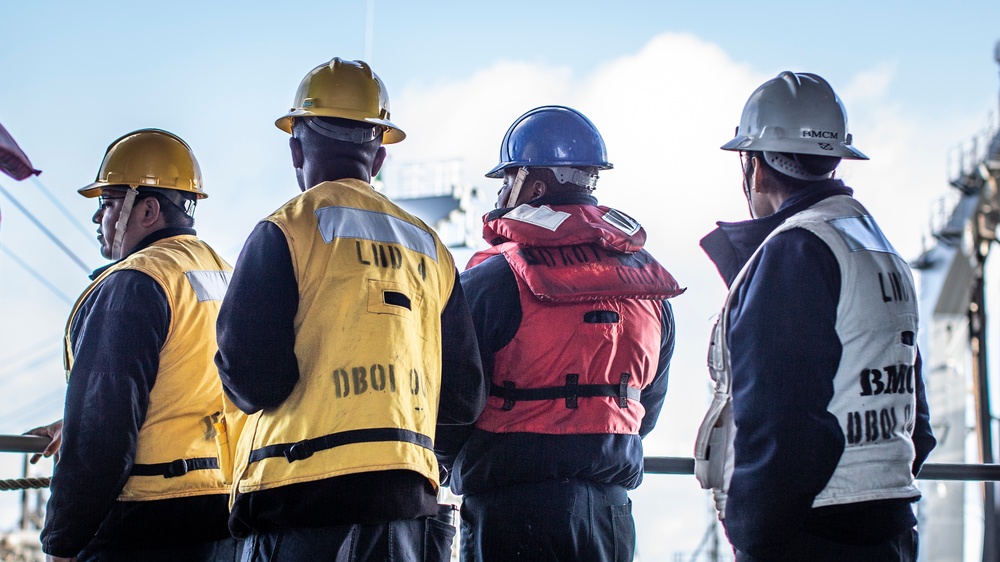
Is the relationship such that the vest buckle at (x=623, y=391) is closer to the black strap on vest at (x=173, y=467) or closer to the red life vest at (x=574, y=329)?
the red life vest at (x=574, y=329)

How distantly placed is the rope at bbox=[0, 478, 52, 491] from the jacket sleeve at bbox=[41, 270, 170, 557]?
776mm

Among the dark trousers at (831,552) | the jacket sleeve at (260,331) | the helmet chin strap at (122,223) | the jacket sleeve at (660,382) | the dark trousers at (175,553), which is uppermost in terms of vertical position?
the helmet chin strap at (122,223)

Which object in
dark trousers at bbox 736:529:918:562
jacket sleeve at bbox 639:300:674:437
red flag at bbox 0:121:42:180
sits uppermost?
red flag at bbox 0:121:42:180

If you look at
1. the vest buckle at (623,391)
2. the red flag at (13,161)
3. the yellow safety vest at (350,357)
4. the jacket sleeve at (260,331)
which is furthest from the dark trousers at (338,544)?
the red flag at (13,161)

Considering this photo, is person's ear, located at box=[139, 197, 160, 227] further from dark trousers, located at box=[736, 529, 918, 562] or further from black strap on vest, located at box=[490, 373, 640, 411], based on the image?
dark trousers, located at box=[736, 529, 918, 562]

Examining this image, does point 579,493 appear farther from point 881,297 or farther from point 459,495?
point 881,297

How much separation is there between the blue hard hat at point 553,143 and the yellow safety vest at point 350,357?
116 cm

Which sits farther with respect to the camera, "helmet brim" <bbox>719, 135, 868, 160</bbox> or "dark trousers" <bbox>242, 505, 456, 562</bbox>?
"helmet brim" <bbox>719, 135, 868, 160</bbox>

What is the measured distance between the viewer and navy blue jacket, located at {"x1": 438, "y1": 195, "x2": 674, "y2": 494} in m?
3.32

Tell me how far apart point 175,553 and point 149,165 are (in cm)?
140

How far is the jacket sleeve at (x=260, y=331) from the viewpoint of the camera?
2.56 m

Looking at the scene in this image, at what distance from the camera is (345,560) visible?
256 centimetres

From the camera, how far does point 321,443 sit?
2525 millimetres

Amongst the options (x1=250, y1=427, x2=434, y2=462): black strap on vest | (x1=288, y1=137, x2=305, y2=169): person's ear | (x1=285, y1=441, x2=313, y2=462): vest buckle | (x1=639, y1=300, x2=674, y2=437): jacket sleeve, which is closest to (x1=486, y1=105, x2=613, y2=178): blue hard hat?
(x1=639, y1=300, x2=674, y2=437): jacket sleeve
